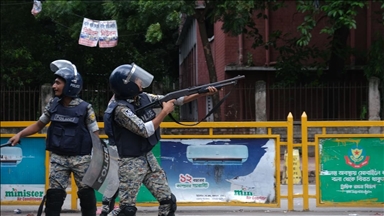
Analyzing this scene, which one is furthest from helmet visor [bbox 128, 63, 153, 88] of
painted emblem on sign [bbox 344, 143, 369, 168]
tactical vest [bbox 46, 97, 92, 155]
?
painted emblem on sign [bbox 344, 143, 369, 168]

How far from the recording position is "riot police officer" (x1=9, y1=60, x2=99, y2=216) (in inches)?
265

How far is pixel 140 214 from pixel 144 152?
3.48 m

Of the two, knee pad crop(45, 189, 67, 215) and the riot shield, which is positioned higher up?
the riot shield

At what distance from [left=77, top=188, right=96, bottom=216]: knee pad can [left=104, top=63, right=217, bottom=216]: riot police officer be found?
1016mm

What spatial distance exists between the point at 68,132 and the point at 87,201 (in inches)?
29.4

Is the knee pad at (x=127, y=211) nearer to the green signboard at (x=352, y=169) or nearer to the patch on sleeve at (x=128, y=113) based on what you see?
the patch on sleeve at (x=128, y=113)

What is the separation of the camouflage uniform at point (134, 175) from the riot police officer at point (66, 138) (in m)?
0.97

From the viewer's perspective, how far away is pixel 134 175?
5875 mm

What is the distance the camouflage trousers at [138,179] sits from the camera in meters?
5.88

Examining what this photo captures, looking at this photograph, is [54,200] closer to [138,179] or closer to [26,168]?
[138,179]

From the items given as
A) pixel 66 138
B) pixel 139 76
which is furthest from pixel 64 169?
pixel 139 76

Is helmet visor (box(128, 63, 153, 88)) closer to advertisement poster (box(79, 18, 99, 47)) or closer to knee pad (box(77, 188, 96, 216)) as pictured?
knee pad (box(77, 188, 96, 216))

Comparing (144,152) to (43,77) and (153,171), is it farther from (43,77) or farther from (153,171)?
(43,77)

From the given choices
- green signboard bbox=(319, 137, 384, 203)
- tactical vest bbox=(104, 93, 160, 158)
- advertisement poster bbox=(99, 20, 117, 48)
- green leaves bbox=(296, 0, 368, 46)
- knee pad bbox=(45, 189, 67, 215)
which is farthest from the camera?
advertisement poster bbox=(99, 20, 117, 48)
